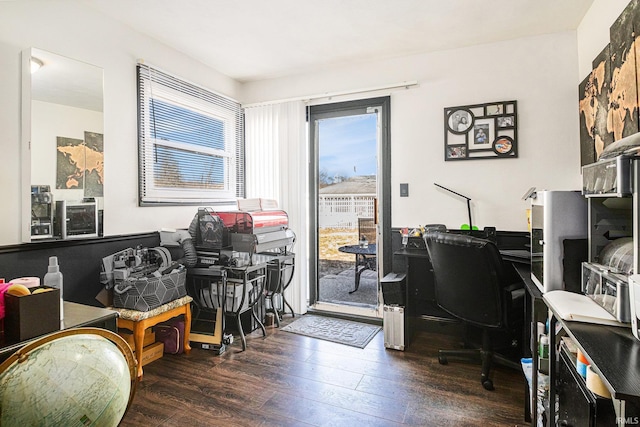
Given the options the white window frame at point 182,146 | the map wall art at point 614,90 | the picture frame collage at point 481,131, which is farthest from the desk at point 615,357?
the white window frame at point 182,146

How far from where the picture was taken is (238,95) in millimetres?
3922

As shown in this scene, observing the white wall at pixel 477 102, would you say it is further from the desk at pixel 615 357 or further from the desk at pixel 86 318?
the desk at pixel 86 318

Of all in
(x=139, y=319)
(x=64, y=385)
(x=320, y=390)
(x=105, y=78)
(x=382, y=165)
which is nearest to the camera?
(x=64, y=385)

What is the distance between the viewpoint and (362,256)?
371cm

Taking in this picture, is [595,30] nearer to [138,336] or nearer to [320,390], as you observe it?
[320,390]

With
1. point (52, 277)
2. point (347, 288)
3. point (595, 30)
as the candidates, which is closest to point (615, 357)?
point (52, 277)

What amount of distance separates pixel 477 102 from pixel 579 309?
2.22m

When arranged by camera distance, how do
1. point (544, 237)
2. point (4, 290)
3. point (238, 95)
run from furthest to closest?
point (238, 95) → point (544, 237) → point (4, 290)

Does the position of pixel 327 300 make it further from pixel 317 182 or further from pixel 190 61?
pixel 190 61

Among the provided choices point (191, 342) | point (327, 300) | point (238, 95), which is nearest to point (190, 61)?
point (238, 95)

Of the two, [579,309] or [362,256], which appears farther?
[362,256]

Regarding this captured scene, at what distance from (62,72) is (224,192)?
5.62 ft

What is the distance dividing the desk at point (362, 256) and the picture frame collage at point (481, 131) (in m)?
1.17

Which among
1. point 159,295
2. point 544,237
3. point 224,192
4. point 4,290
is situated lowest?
point 159,295
